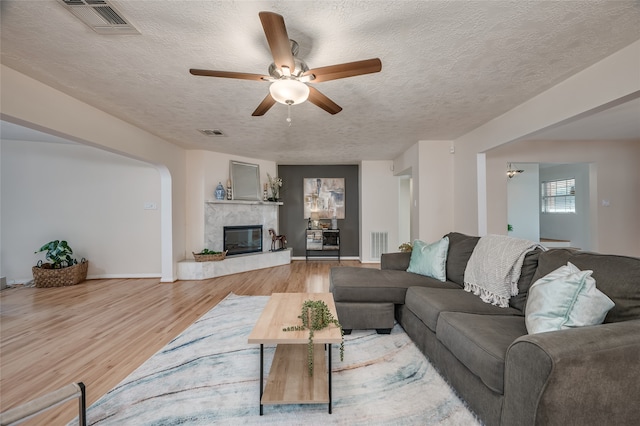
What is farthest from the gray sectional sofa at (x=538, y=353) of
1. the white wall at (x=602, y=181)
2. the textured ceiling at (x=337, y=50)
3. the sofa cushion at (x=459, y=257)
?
the white wall at (x=602, y=181)

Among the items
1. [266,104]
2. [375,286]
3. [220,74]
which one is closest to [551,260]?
[375,286]

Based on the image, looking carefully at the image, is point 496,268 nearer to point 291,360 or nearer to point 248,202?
point 291,360

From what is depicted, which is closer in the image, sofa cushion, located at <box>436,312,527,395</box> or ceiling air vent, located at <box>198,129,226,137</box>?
sofa cushion, located at <box>436,312,527,395</box>

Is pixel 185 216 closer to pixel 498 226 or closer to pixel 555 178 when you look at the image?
pixel 498 226

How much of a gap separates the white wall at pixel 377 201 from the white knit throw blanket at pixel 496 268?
12.1ft

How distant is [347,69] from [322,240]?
5.06 m

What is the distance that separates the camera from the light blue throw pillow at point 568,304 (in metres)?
1.31

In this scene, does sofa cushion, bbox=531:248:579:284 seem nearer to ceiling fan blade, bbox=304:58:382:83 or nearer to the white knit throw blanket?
the white knit throw blanket

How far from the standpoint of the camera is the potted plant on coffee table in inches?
170

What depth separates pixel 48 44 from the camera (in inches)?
74.2

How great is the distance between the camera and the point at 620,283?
1392 mm

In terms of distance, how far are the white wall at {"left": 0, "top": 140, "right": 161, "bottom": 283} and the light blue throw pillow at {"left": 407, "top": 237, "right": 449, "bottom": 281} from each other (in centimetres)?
464

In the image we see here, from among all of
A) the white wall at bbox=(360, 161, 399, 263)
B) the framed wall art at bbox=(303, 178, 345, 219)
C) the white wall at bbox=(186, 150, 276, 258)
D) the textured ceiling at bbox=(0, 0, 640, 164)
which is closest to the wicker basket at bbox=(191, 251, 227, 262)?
the white wall at bbox=(186, 150, 276, 258)

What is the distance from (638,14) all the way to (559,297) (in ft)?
6.08
